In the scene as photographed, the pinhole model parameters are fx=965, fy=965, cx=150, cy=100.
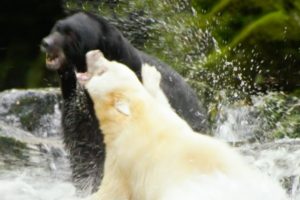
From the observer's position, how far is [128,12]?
11844 millimetres

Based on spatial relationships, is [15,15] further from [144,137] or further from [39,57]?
[144,137]

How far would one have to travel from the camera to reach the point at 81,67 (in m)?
6.65

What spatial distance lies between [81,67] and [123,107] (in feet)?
6.37

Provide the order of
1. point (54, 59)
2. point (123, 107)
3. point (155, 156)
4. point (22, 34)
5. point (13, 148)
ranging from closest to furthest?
point (155, 156)
point (123, 107)
point (54, 59)
point (13, 148)
point (22, 34)

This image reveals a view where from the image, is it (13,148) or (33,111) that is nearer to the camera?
(13,148)

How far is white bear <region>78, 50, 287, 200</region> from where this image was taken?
4457mm

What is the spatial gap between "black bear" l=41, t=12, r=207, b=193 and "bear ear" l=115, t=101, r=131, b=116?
1.62 meters

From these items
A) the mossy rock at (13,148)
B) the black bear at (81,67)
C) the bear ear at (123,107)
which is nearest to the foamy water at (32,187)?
the black bear at (81,67)

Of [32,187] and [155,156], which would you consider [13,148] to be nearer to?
[32,187]

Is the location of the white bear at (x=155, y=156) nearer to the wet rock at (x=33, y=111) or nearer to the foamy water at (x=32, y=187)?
the foamy water at (x=32, y=187)

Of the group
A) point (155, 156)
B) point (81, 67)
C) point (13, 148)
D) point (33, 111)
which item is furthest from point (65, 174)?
point (155, 156)

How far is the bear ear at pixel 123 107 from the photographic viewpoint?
475 centimetres

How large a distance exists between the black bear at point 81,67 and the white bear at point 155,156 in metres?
1.56

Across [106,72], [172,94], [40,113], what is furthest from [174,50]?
[106,72]
